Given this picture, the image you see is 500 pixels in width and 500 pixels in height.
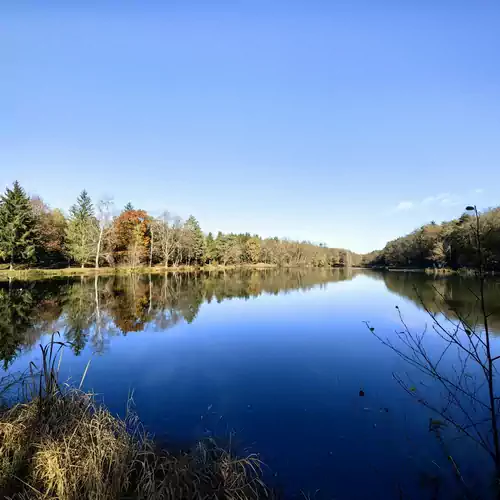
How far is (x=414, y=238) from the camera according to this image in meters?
80.5

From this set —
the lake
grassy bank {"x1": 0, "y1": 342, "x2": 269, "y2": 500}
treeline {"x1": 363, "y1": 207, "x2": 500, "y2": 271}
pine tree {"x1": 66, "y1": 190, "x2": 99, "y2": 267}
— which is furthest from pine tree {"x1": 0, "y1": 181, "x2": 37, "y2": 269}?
treeline {"x1": 363, "y1": 207, "x2": 500, "y2": 271}

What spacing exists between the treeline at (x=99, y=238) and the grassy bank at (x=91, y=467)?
1455 inches

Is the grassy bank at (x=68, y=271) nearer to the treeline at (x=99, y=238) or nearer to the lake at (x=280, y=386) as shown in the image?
the treeline at (x=99, y=238)

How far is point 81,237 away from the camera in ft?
147

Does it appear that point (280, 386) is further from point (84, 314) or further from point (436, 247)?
point (436, 247)

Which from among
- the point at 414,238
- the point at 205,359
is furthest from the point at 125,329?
the point at 414,238

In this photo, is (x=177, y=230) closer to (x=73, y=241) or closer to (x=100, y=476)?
(x=73, y=241)

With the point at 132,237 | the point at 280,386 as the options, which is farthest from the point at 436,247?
the point at 280,386

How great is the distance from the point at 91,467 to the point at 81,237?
1824 inches

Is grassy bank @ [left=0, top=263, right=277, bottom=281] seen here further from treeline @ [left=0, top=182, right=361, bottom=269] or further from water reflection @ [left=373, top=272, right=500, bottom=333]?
water reflection @ [left=373, top=272, right=500, bottom=333]

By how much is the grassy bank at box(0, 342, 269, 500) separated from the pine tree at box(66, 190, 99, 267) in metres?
43.4

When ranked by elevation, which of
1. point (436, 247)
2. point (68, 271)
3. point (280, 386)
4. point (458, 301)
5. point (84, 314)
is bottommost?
point (280, 386)

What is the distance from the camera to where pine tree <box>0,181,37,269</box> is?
34375 mm

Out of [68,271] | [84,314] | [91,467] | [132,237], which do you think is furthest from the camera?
[132,237]
